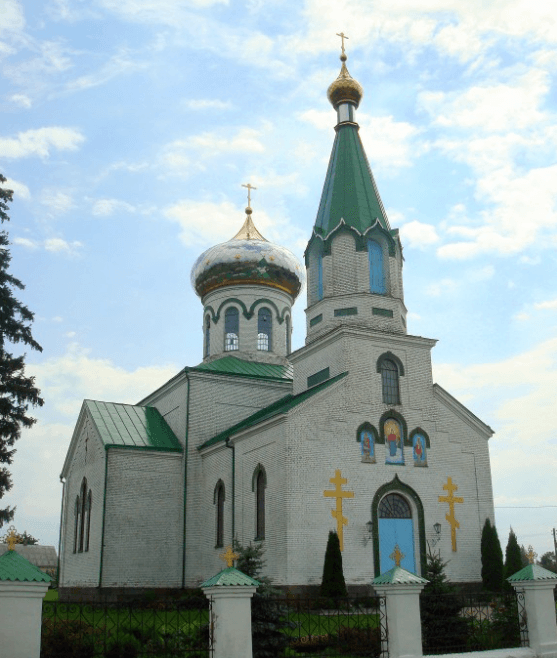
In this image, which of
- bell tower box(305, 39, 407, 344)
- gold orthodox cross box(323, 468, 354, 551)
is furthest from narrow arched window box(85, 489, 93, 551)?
gold orthodox cross box(323, 468, 354, 551)

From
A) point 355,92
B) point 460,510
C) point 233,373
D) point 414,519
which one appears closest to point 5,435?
point 233,373

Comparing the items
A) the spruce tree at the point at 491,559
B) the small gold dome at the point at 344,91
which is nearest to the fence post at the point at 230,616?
the spruce tree at the point at 491,559

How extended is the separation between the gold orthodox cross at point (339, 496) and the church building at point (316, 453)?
39 mm

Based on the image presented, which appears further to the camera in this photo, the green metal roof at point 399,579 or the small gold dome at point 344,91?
the small gold dome at point 344,91

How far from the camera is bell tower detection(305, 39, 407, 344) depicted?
20.1 meters

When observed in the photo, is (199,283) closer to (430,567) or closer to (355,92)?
(355,92)

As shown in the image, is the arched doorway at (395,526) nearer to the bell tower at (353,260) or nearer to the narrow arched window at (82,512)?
the bell tower at (353,260)

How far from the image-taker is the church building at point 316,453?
17688mm

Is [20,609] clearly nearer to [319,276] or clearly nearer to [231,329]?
[319,276]

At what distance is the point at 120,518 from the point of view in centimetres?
2095

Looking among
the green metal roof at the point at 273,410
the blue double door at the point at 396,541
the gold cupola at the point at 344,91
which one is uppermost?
the gold cupola at the point at 344,91

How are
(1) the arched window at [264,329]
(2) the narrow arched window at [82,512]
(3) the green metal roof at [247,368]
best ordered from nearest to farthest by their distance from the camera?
(2) the narrow arched window at [82,512], (3) the green metal roof at [247,368], (1) the arched window at [264,329]

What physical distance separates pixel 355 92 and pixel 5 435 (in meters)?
13.7

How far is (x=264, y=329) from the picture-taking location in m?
26.5
